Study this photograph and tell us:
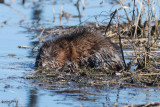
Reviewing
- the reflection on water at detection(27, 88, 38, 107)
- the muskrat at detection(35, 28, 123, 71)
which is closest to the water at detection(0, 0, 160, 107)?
the reflection on water at detection(27, 88, 38, 107)

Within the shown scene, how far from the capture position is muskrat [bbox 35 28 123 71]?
687cm

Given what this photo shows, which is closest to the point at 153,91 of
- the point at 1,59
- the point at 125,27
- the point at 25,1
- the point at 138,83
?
the point at 138,83

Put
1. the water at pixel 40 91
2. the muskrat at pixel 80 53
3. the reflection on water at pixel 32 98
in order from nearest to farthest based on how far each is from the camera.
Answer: the reflection on water at pixel 32 98 → the water at pixel 40 91 → the muskrat at pixel 80 53

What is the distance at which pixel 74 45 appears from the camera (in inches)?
280

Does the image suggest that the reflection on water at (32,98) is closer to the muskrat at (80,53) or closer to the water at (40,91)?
the water at (40,91)

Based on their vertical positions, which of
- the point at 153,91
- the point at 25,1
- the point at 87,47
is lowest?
the point at 153,91

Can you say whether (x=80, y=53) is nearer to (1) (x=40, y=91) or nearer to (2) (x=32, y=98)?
(1) (x=40, y=91)

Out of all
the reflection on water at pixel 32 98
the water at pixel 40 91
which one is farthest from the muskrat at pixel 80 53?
the reflection on water at pixel 32 98

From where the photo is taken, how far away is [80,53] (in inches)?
276

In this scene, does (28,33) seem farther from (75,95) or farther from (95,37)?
(75,95)

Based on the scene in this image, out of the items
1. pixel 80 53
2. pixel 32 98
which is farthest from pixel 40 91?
pixel 80 53

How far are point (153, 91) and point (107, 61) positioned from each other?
1673mm

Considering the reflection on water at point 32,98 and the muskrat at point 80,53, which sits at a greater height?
the muskrat at point 80,53

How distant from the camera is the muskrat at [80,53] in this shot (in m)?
6.87
